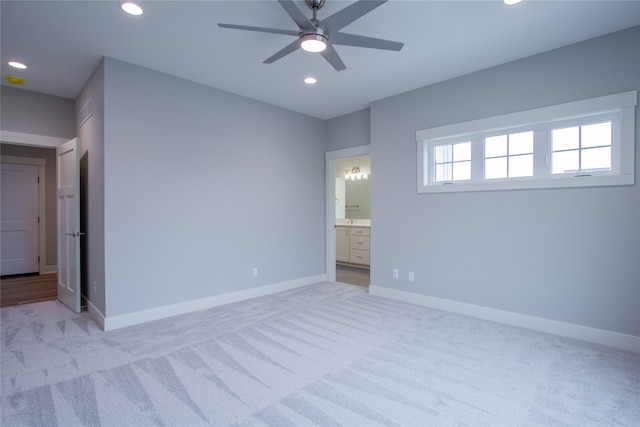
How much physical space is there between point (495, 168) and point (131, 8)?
3.75 m

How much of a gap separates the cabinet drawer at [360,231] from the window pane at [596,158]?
154 inches

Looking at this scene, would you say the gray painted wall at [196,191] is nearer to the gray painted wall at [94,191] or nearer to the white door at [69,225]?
the gray painted wall at [94,191]

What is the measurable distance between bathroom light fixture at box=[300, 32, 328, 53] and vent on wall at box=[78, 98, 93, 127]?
272 centimetres

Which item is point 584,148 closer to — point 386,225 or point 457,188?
point 457,188

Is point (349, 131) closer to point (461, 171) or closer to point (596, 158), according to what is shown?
point (461, 171)

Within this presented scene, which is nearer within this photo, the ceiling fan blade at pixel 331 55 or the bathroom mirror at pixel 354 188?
the ceiling fan blade at pixel 331 55

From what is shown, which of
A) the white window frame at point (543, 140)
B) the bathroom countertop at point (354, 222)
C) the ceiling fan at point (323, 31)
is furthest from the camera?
the bathroom countertop at point (354, 222)

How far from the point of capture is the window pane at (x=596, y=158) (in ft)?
9.33

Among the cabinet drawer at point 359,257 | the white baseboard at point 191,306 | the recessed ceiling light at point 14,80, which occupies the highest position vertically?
the recessed ceiling light at point 14,80

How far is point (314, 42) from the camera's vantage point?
7.33 feet

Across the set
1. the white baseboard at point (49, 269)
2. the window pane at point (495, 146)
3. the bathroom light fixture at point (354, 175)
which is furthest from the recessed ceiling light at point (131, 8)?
the white baseboard at point (49, 269)

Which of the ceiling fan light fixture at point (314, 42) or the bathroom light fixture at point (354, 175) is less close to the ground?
the ceiling fan light fixture at point (314, 42)

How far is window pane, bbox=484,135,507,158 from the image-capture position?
134 inches

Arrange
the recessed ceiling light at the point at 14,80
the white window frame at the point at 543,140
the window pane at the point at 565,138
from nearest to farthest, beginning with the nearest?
1. the white window frame at the point at 543,140
2. the window pane at the point at 565,138
3. the recessed ceiling light at the point at 14,80
